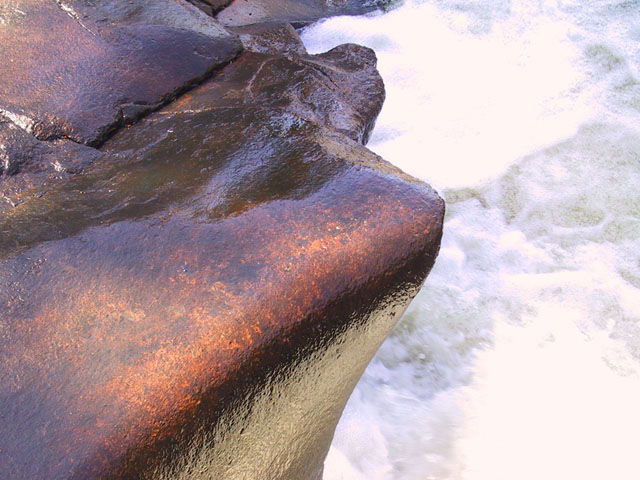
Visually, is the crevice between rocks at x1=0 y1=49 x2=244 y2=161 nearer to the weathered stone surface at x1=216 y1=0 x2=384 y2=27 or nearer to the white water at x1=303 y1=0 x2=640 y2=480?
the weathered stone surface at x1=216 y1=0 x2=384 y2=27

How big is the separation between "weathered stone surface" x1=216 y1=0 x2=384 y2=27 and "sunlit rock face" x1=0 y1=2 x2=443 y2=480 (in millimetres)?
2246

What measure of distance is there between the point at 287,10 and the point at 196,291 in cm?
419

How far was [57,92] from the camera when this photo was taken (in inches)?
88.0

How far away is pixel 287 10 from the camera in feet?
16.7

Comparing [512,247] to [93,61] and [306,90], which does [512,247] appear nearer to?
[306,90]

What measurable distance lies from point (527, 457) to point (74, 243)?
2.21m

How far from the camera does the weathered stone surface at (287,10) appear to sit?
4090 mm

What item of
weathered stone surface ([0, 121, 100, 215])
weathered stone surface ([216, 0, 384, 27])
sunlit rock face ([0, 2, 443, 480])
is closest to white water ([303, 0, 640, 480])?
weathered stone surface ([216, 0, 384, 27])

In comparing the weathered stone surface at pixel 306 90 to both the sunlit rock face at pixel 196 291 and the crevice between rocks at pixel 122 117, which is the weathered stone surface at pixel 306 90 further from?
the sunlit rock face at pixel 196 291

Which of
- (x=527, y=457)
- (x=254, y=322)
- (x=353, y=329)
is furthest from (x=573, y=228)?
(x=254, y=322)

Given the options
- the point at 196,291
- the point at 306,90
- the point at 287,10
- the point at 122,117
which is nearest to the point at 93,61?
the point at 122,117

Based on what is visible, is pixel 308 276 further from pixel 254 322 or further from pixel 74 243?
pixel 74 243

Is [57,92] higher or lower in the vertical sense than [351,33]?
higher

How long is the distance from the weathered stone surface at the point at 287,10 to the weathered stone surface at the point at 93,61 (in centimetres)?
127
